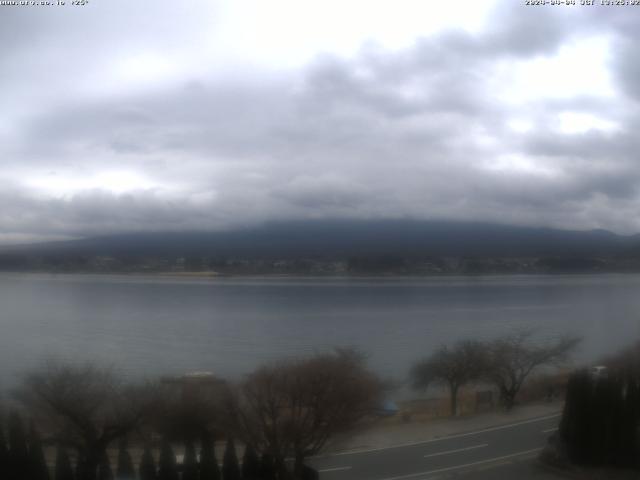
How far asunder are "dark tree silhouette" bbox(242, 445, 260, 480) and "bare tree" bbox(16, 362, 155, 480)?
5.66 ft

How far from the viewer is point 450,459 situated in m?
9.23

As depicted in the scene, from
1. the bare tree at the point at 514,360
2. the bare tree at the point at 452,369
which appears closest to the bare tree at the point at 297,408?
the bare tree at the point at 514,360

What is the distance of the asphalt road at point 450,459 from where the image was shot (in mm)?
8492

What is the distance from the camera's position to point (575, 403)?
9719mm

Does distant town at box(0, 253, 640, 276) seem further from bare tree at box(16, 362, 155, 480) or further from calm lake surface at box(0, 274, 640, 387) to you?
bare tree at box(16, 362, 155, 480)

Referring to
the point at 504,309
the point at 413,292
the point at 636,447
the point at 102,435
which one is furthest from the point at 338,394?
the point at 413,292

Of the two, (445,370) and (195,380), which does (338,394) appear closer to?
(195,380)

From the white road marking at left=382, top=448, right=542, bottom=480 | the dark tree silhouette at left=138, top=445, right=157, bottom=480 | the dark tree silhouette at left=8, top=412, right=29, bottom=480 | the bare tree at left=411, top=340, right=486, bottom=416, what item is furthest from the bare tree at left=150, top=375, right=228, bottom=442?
the bare tree at left=411, top=340, right=486, bottom=416

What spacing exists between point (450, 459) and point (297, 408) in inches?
96.1

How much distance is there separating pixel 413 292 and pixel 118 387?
40.7m

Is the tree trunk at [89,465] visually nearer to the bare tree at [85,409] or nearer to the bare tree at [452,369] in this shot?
the bare tree at [85,409]

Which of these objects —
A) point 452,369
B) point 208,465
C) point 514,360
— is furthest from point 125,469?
point 514,360

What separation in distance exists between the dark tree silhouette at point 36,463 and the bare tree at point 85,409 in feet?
1.57

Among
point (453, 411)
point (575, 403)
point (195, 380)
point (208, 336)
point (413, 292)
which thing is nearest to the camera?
point (575, 403)
